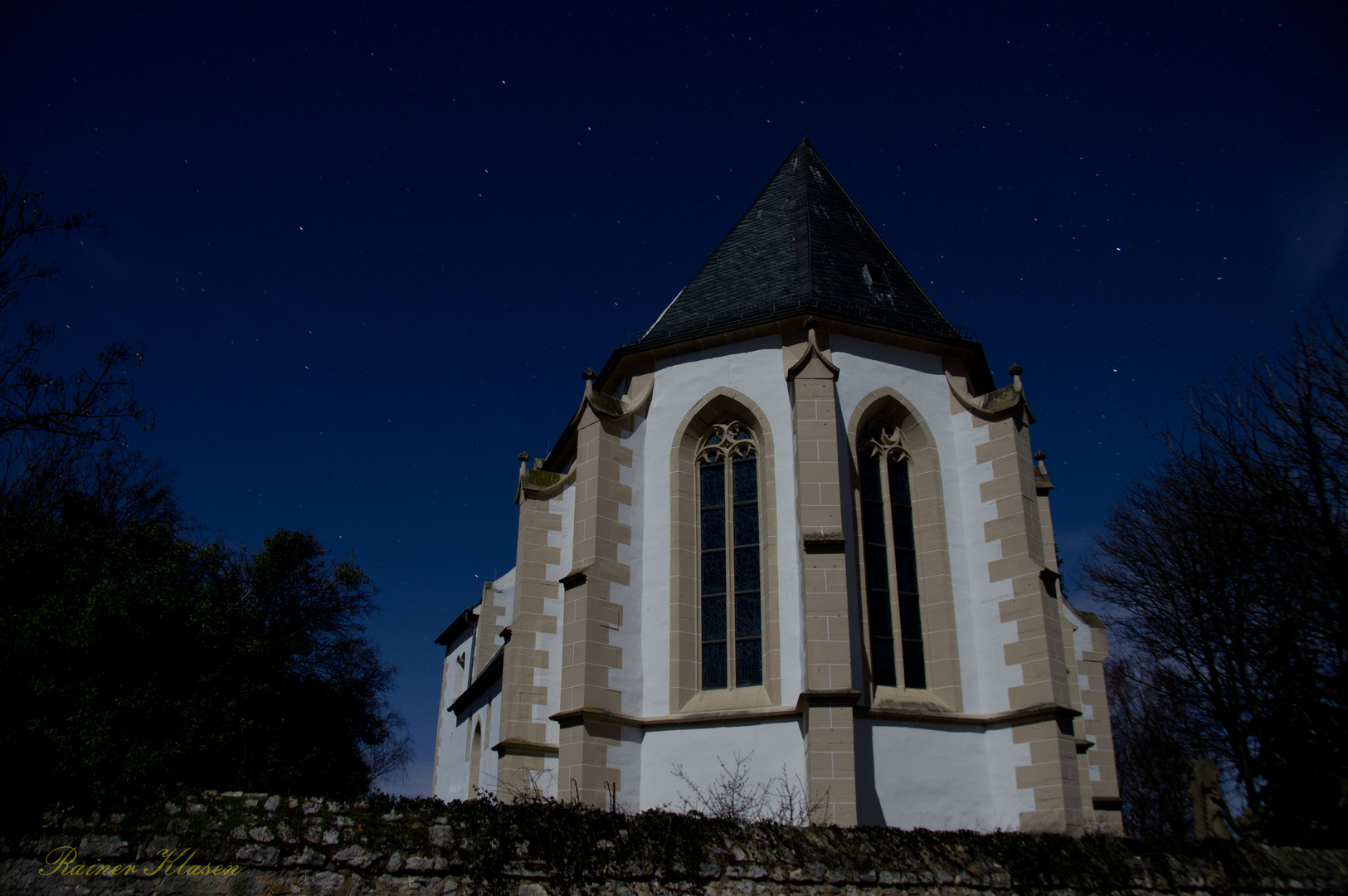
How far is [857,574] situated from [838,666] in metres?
1.71

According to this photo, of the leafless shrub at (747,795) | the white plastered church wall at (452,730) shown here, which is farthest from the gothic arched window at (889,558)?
the white plastered church wall at (452,730)

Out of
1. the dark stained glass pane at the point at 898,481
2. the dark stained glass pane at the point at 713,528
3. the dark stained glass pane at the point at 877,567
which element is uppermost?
the dark stained glass pane at the point at 898,481

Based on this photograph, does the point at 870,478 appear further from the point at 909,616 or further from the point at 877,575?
the point at 909,616

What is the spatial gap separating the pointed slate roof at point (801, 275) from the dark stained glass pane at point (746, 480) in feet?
6.75

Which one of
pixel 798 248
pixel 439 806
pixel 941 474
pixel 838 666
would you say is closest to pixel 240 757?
pixel 439 806

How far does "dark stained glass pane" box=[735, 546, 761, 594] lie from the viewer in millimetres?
12484

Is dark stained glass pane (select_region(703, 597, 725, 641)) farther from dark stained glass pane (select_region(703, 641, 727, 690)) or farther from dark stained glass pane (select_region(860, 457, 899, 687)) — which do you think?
dark stained glass pane (select_region(860, 457, 899, 687))

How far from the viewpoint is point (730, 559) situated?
12.7 meters

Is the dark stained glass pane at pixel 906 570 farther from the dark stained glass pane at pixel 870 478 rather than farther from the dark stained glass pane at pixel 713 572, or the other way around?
the dark stained glass pane at pixel 713 572

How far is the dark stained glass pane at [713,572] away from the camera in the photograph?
41.4 feet

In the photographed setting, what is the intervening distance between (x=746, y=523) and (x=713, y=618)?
1426 millimetres

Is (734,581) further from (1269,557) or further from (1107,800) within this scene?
(1269,557)

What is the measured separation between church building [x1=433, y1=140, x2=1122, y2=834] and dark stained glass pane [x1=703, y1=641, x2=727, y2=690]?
31mm

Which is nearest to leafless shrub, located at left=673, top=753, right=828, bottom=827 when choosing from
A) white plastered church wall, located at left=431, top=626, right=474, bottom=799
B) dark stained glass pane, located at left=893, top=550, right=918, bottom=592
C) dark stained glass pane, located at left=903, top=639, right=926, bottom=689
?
dark stained glass pane, located at left=903, top=639, right=926, bottom=689
